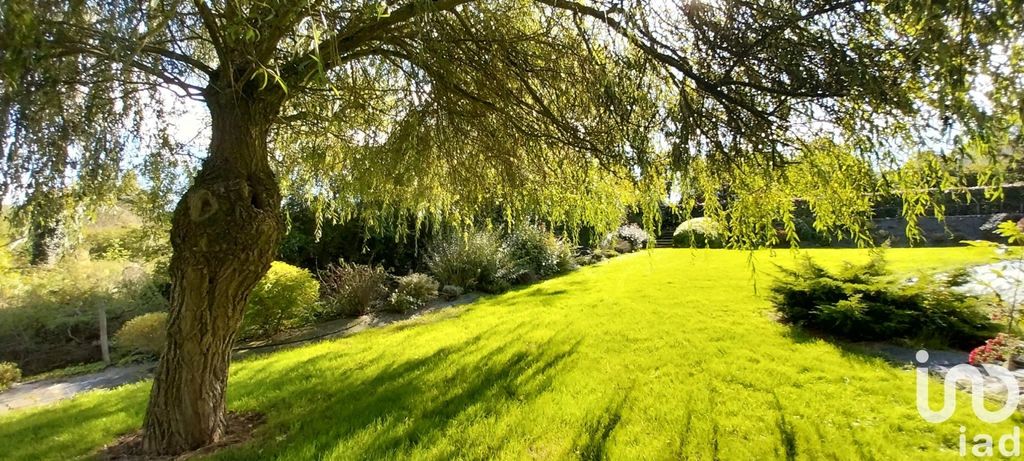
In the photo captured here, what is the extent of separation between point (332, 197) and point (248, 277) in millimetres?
1787

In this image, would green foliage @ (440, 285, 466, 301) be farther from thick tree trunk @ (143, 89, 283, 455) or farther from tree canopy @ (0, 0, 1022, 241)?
thick tree trunk @ (143, 89, 283, 455)

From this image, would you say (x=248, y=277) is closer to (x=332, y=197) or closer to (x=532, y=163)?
(x=332, y=197)

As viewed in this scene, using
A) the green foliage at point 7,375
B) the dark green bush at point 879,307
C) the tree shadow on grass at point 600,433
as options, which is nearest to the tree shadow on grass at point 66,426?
the green foliage at point 7,375

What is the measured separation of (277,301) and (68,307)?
415cm

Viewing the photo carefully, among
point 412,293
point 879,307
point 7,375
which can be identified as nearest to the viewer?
point 879,307

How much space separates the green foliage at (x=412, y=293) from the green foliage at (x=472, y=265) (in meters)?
Answer: 0.85

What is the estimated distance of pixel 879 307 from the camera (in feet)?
16.9

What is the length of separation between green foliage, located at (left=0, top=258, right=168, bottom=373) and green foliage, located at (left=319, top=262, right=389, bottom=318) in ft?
10.3

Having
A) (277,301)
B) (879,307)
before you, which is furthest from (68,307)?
(879,307)

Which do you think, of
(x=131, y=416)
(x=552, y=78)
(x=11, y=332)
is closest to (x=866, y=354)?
(x=552, y=78)
